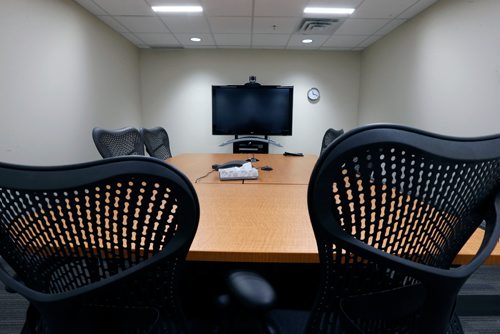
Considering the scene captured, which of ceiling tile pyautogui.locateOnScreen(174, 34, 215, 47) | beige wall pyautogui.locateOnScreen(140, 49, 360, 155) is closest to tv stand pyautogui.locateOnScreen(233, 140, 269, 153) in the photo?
beige wall pyautogui.locateOnScreen(140, 49, 360, 155)

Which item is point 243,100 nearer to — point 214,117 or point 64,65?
point 214,117

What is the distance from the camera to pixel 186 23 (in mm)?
3854

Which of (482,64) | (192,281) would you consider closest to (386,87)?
(482,64)

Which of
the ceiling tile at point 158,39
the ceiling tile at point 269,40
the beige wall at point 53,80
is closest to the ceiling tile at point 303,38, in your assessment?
the ceiling tile at point 269,40

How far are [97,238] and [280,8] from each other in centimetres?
347

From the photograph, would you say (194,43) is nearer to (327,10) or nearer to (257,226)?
(327,10)

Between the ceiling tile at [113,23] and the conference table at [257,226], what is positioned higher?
the ceiling tile at [113,23]

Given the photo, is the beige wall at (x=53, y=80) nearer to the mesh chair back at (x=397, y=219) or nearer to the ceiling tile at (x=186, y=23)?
the ceiling tile at (x=186, y=23)

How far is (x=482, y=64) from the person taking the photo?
2535 mm

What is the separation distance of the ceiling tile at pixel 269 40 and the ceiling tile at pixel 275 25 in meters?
0.20

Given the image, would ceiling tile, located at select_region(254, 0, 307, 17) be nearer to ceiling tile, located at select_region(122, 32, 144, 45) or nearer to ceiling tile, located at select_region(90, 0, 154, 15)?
ceiling tile, located at select_region(90, 0, 154, 15)

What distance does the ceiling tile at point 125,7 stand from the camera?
3.18 meters

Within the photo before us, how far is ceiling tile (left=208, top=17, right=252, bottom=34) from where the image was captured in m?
3.69

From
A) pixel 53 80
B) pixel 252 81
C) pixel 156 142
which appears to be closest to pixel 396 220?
pixel 156 142
